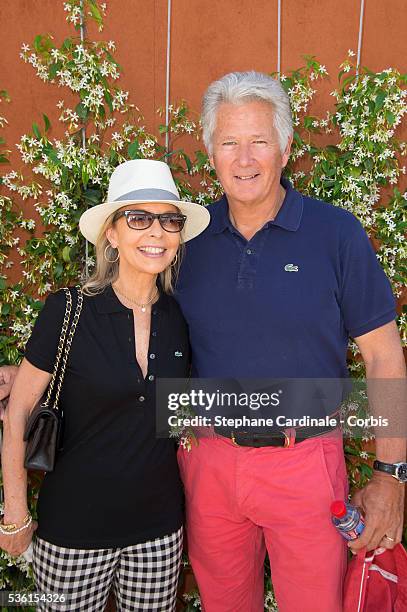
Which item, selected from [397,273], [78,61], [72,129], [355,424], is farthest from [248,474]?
[78,61]

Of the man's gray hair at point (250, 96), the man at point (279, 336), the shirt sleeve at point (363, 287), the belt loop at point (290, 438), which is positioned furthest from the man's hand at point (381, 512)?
the man's gray hair at point (250, 96)

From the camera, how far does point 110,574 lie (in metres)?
2.18

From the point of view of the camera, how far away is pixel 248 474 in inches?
87.0

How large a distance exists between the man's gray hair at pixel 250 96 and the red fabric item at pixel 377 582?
1599 mm

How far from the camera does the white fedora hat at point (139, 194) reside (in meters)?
2.18

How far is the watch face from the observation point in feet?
7.27

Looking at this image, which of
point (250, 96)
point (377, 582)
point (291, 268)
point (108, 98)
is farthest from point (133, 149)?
point (377, 582)

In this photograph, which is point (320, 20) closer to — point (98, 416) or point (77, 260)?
point (77, 260)

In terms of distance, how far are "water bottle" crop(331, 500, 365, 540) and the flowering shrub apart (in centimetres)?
94

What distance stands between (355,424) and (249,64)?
1948mm

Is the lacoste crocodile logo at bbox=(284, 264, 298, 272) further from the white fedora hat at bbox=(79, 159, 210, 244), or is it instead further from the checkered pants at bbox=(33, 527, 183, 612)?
the checkered pants at bbox=(33, 527, 183, 612)

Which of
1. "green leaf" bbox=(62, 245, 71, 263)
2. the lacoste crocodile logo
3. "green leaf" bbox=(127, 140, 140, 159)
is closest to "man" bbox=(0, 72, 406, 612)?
the lacoste crocodile logo

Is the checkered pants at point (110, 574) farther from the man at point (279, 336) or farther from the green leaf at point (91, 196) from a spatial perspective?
the green leaf at point (91, 196)

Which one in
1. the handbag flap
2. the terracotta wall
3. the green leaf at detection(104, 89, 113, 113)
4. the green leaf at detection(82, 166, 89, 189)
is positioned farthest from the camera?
the terracotta wall
